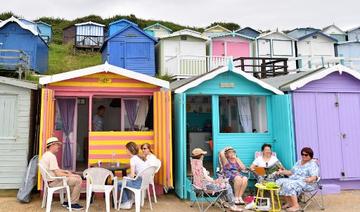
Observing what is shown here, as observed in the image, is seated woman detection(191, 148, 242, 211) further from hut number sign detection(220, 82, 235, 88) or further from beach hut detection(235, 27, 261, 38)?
beach hut detection(235, 27, 261, 38)

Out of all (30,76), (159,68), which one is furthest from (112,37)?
(30,76)

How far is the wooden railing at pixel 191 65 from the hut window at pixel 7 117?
976 cm

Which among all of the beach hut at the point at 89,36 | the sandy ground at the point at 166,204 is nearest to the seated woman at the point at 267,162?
the sandy ground at the point at 166,204

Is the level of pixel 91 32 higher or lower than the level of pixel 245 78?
higher

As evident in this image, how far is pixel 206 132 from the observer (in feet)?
33.5

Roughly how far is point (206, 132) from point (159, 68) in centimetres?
839

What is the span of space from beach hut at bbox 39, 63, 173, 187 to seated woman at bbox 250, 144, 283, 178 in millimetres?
1883

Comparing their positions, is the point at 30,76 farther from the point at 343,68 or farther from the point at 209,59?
the point at 343,68

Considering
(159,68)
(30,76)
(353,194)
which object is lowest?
(353,194)

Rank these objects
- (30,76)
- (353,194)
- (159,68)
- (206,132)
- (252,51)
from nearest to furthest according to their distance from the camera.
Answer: (353,194) → (206,132) → (30,76) → (159,68) → (252,51)

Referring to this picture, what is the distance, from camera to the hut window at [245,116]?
8078 millimetres

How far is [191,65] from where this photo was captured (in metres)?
16.2

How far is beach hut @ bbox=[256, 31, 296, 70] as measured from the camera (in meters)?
20.1

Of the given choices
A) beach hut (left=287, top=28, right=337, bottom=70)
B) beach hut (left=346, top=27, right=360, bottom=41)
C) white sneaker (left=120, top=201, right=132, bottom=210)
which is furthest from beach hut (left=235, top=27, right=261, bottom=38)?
white sneaker (left=120, top=201, right=132, bottom=210)
